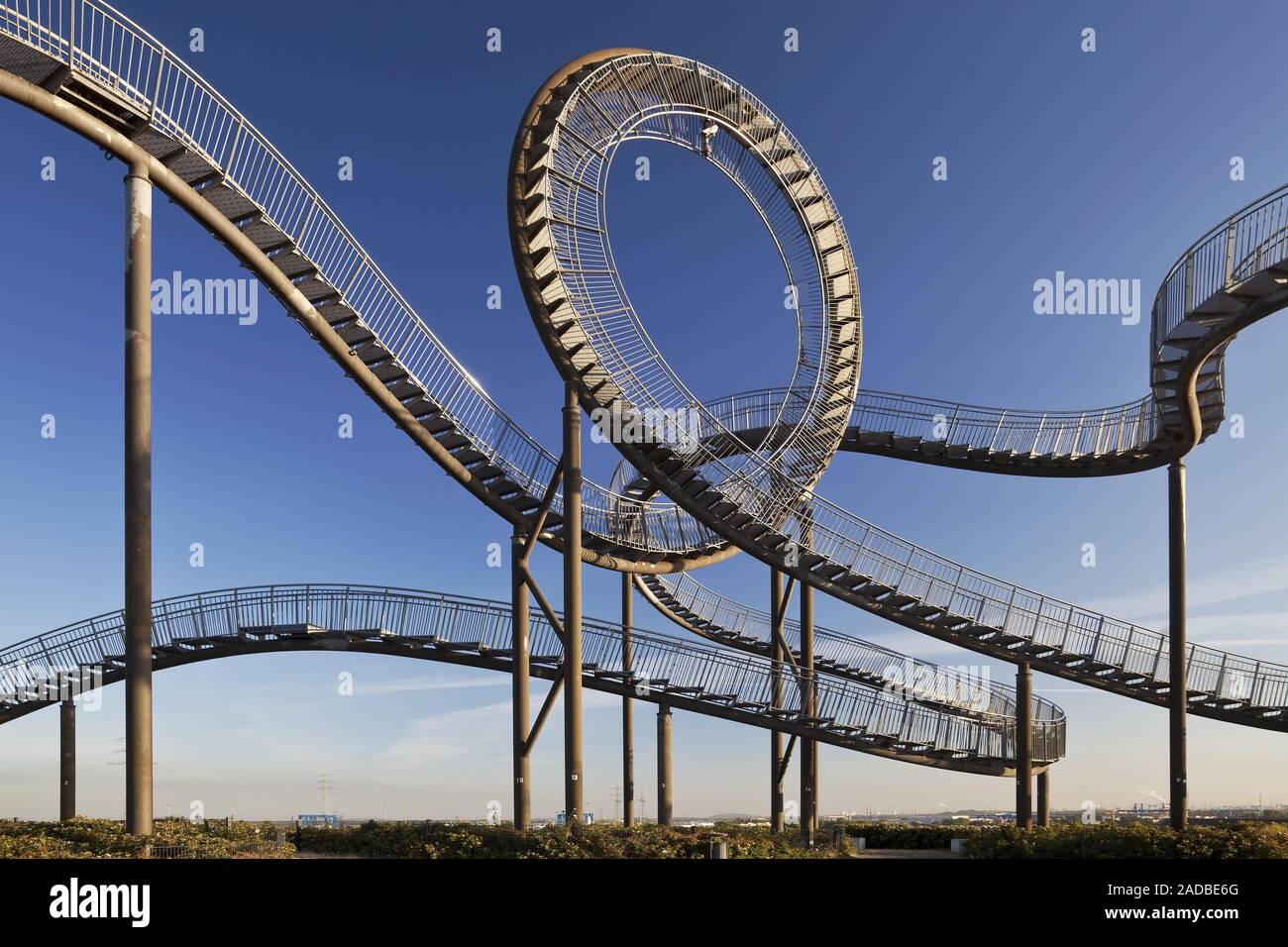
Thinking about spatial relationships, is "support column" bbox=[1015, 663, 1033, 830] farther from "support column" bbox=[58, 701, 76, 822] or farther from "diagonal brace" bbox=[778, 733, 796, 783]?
"support column" bbox=[58, 701, 76, 822]

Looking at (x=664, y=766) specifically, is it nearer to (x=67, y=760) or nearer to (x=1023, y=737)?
(x=1023, y=737)

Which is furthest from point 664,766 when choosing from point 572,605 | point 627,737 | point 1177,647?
point 1177,647

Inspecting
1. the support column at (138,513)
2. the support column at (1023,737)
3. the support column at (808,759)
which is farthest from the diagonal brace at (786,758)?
the support column at (138,513)

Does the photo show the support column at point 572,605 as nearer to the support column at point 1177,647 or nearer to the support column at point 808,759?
the support column at point 808,759

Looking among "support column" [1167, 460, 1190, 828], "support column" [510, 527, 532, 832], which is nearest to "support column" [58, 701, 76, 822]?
"support column" [510, 527, 532, 832]
